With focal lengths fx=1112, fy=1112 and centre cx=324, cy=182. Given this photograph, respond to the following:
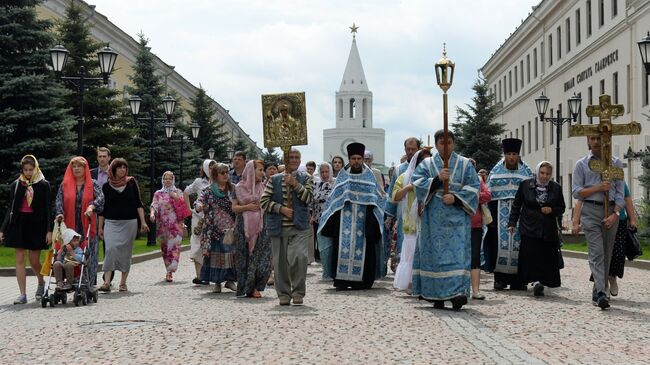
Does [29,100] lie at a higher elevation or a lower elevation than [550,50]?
lower

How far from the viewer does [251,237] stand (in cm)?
1355

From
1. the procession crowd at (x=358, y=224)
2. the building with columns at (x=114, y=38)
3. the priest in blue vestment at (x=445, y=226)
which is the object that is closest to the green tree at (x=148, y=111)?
the building with columns at (x=114, y=38)

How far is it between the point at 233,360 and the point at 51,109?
2373 cm

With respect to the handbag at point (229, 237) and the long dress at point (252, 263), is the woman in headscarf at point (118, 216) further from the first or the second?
the long dress at point (252, 263)

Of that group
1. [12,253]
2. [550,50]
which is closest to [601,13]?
[550,50]

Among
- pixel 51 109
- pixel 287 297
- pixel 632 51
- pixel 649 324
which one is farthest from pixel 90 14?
pixel 649 324

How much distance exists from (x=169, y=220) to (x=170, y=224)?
0.29 ft

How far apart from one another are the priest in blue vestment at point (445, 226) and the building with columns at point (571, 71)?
55.9 ft

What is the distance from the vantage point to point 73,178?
13203mm

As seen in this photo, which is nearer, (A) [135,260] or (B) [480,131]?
(A) [135,260]

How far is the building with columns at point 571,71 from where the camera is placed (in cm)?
3862

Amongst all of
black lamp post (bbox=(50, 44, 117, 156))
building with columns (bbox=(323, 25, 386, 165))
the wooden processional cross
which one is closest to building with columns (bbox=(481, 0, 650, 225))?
black lamp post (bbox=(50, 44, 117, 156))

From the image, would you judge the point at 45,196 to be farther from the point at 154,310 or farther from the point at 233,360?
the point at 233,360

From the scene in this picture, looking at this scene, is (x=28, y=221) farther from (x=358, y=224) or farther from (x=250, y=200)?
(x=358, y=224)
